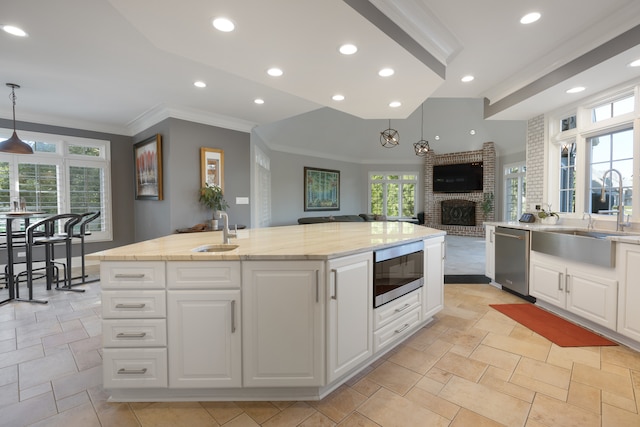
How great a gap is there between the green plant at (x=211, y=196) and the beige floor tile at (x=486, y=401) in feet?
13.1

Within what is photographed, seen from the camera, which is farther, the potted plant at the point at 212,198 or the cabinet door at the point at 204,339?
the potted plant at the point at 212,198

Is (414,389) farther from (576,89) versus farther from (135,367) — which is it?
(576,89)

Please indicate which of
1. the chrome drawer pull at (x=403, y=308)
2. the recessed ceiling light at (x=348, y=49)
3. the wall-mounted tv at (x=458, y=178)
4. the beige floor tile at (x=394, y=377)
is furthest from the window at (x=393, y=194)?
the beige floor tile at (x=394, y=377)

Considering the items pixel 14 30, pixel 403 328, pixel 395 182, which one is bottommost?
pixel 403 328

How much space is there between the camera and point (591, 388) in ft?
6.43

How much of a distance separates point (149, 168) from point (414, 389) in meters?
5.06

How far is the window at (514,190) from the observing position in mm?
8383

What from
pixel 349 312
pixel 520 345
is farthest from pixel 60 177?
pixel 520 345

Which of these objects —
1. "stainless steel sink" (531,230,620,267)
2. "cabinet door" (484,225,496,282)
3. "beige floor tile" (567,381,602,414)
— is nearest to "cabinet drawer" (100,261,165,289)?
"beige floor tile" (567,381,602,414)

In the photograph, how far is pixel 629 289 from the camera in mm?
2461

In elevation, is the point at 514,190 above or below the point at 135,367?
above

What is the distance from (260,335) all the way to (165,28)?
2.09m

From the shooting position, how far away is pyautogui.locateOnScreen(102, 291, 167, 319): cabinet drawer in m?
1.76

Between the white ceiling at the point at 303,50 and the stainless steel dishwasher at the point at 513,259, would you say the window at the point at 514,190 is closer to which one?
the white ceiling at the point at 303,50
